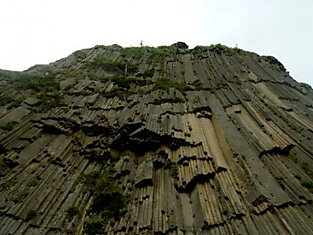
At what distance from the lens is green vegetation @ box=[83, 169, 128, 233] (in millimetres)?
18500

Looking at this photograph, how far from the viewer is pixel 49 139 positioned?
81.0 feet

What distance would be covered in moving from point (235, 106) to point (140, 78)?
9.92 metres

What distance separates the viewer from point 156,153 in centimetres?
2266

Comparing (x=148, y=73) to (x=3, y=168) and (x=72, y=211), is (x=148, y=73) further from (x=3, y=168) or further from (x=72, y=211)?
(x=72, y=211)

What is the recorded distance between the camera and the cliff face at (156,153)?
1762 centimetres

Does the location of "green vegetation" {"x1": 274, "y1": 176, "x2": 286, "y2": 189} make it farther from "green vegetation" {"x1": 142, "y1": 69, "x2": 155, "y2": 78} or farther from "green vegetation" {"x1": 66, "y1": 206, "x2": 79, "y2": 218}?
"green vegetation" {"x1": 142, "y1": 69, "x2": 155, "y2": 78}

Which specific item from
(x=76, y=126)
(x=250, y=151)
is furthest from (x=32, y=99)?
(x=250, y=151)

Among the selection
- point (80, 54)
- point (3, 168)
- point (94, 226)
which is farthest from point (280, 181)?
point (80, 54)

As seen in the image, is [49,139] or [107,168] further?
[49,139]

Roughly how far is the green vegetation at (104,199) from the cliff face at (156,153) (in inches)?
2.3

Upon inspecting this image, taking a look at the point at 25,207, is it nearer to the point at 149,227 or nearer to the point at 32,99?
the point at 149,227

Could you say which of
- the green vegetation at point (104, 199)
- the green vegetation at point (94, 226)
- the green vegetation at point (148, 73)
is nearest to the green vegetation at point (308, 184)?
the green vegetation at point (104, 199)

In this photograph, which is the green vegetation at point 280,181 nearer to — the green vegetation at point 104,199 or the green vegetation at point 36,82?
the green vegetation at point 104,199

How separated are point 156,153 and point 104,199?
14.0ft
